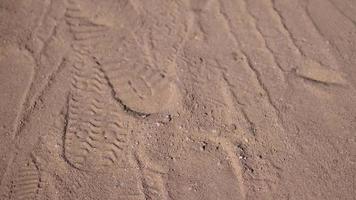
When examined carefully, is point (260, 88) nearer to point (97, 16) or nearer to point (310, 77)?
point (310, 77)

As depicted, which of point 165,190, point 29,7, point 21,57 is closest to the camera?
point 165,190

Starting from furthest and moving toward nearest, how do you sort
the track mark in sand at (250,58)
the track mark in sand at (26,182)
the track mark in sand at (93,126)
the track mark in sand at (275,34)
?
1. the track mark in sand at (275,34)
2. the track mark in sand at (250,58)
3. the track mark in sand at (93,126)
4. the track mark in sand at (26,182)

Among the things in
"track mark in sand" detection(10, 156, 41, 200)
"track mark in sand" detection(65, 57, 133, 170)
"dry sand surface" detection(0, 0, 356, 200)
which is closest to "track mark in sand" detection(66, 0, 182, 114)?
"dry sand surface" detection(0, 0, 356, 200)

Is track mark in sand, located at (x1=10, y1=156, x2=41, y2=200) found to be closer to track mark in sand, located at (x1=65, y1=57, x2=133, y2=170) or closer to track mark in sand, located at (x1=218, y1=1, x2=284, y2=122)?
track mark in sand, located at (x1=65, y1=57, x2=133, y2=170)

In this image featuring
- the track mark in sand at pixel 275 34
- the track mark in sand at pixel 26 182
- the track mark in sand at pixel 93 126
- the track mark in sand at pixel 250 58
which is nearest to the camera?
the track mark in sand at pixel 26 182

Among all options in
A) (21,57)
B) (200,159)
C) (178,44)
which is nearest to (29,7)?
(21,57)

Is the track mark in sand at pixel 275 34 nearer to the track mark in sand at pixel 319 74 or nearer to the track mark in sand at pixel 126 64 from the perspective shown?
the track mark in sand at pixel 319 74

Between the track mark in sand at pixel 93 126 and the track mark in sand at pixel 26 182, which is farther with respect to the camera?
the track mark in sand at pixel 93 126

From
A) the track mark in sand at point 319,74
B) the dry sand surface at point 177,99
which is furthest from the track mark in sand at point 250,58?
the track mark in sand at point 319,74
